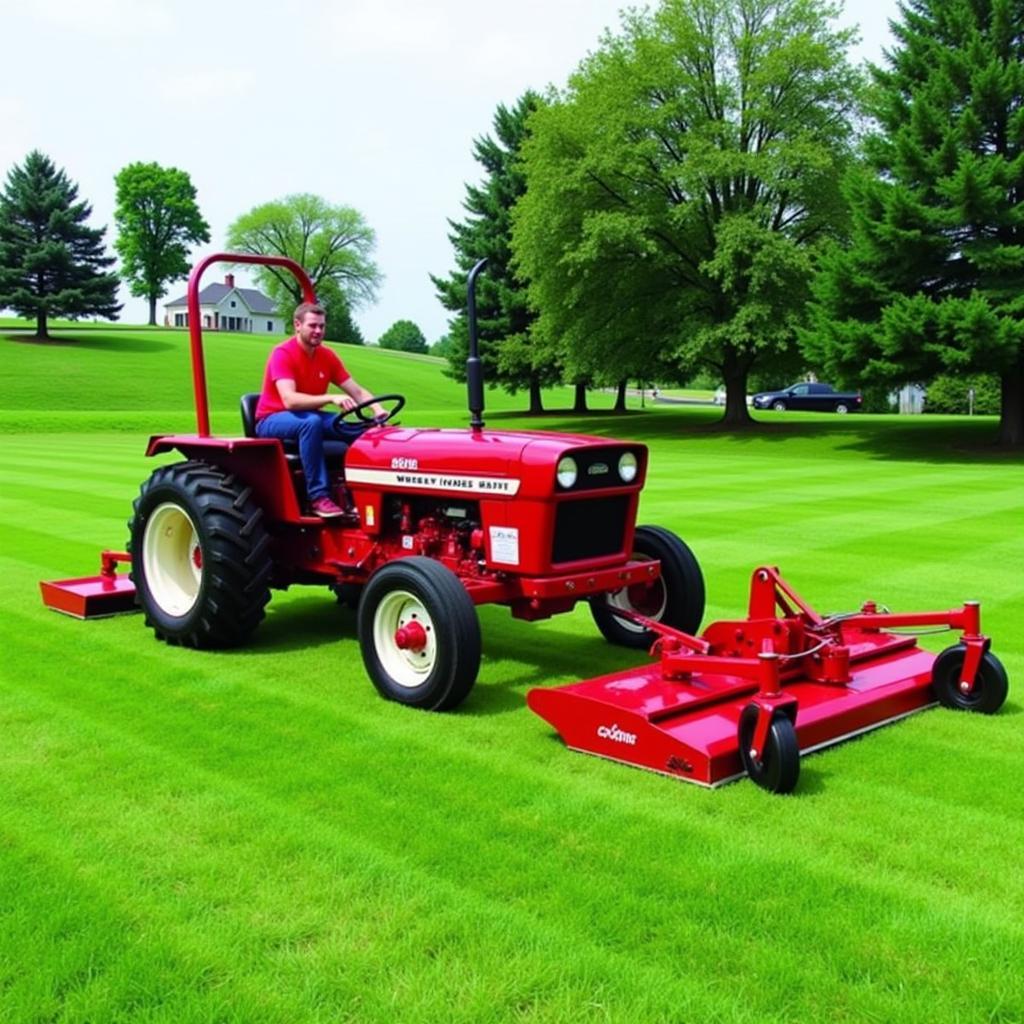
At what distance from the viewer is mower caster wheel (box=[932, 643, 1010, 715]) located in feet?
17.8

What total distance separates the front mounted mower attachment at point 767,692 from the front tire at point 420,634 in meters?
0.50

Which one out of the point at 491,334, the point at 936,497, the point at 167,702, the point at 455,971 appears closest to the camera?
the point at 455,971

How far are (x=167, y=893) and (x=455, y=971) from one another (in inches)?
43.2

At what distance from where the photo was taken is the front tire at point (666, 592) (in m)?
6.51

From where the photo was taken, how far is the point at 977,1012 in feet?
9.50

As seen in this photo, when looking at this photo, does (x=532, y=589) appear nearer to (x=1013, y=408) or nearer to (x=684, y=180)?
(x=1013, y=408)

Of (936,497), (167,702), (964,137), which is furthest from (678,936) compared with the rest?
(964,137)

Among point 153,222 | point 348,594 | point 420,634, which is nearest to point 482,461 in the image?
point 420,634

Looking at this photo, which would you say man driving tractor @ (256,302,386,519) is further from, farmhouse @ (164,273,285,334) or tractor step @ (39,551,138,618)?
farmhouse @ (164,273,285,334)

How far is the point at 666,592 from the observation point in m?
6.58

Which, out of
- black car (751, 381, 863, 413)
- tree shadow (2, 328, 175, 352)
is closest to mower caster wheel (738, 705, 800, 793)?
black car (751, 381, 863, 413)

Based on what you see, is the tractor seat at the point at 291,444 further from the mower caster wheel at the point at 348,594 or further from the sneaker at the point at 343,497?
the mower caster wheel at the point at 348,594

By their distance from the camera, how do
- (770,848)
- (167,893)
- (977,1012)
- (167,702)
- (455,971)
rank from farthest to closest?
1. (167,702)
2. (770,848)
3. (167,893)
4. (455,971)
5. (977,1012)

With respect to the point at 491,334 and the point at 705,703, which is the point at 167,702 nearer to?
the point at 705,703
